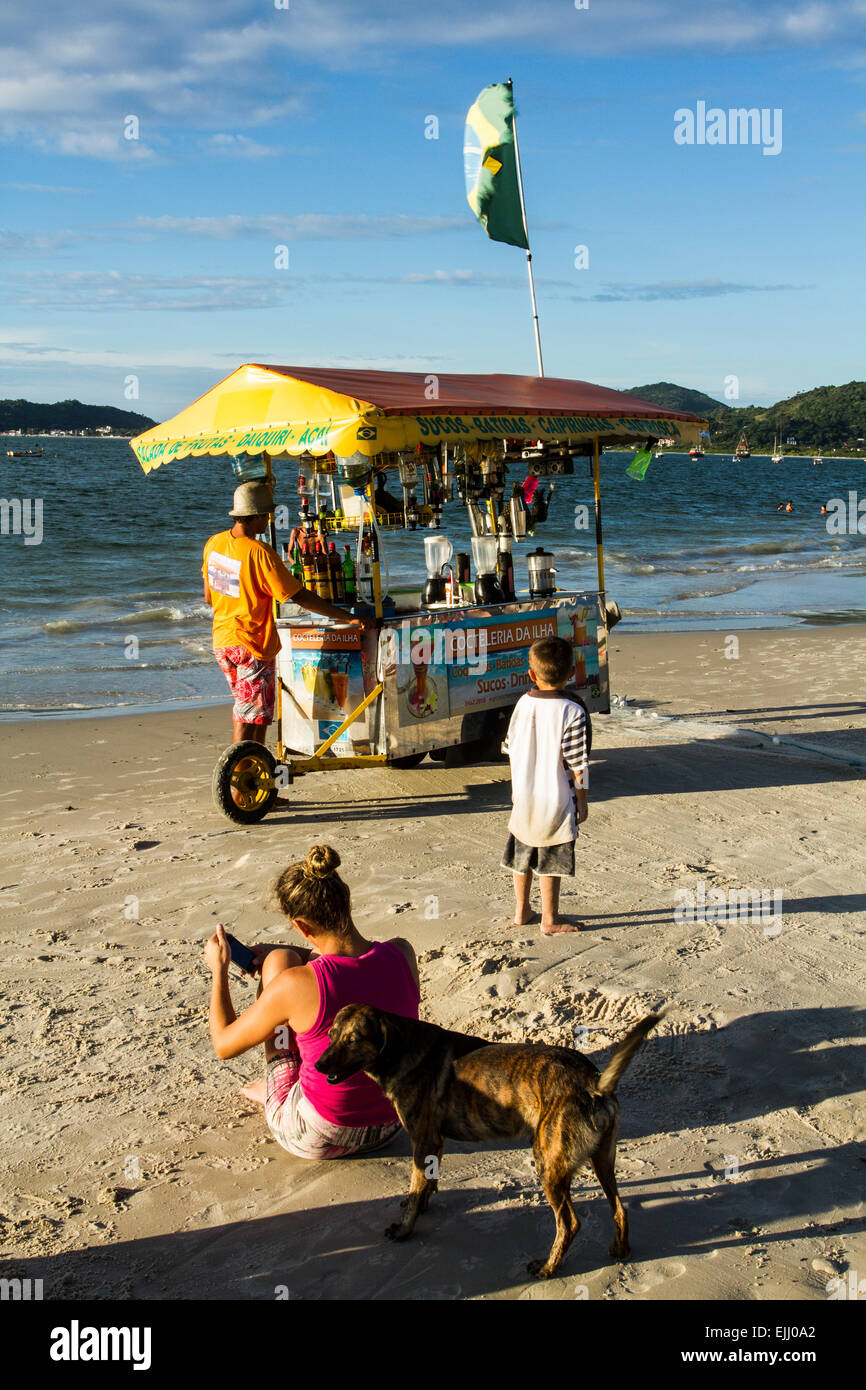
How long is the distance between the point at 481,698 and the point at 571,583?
565 inches

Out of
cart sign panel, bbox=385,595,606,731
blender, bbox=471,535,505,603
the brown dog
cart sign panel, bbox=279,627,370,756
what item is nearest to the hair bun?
the brown dog

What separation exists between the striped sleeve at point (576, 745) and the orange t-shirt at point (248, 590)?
2.67 m

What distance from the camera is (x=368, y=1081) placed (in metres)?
3.58

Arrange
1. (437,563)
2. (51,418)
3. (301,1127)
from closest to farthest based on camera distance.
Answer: (301,1127)
(437,563)
(51,418)

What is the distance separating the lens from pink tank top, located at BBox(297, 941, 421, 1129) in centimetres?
339

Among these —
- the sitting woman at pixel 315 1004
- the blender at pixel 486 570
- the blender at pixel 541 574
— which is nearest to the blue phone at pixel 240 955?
the sitting woman at pixel 315 1004

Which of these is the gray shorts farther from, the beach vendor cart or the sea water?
the sea water

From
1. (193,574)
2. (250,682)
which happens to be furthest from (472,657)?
(193,574)

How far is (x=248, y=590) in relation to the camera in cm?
717

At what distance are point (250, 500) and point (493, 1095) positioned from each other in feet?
16.1

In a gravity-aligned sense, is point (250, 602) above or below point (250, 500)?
below

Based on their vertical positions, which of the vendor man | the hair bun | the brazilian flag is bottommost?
the hair bun

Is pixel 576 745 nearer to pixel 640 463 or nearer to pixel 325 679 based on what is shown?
pixel 325 679

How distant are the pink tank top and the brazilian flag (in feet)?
25.9
